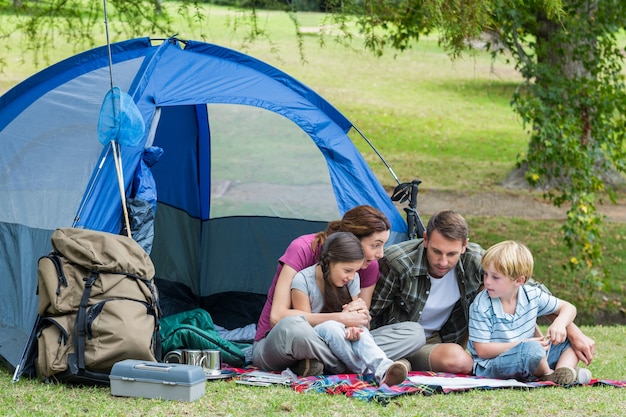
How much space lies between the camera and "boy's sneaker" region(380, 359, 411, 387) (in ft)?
12.9

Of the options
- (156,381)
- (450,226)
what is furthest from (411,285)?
(156,381)

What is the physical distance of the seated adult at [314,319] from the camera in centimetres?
419

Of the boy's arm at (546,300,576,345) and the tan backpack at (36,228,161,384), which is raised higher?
the tan backpack at (36,228,161,384)

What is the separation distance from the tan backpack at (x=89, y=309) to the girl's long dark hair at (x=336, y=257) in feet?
2.66

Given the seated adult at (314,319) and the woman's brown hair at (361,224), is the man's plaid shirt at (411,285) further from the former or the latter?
the woman's brown hair at (361,224)

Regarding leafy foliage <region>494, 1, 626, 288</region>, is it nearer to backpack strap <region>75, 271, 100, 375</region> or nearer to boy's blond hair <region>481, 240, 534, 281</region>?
boy's blond hair <region>481, 240, 534, 281</region>

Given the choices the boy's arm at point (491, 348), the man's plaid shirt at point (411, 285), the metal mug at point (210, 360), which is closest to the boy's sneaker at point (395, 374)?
the boy's arm at point (491, 348)

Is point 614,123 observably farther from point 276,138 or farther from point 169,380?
point 169,380

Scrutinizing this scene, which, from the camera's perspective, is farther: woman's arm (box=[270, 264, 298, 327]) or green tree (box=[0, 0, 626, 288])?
green tree (box=[0, 0, 626, 288])

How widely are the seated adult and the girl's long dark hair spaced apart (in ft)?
0.24

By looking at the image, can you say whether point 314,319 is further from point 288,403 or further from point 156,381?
point 156,381

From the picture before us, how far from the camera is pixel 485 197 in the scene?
39.5ft

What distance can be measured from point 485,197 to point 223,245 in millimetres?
6716

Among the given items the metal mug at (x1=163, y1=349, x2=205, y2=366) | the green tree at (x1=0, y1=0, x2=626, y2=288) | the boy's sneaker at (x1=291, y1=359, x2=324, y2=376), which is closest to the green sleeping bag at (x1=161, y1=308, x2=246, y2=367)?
A: the metal mug at (x1=163, y1=349, x2=205, y2=366)
